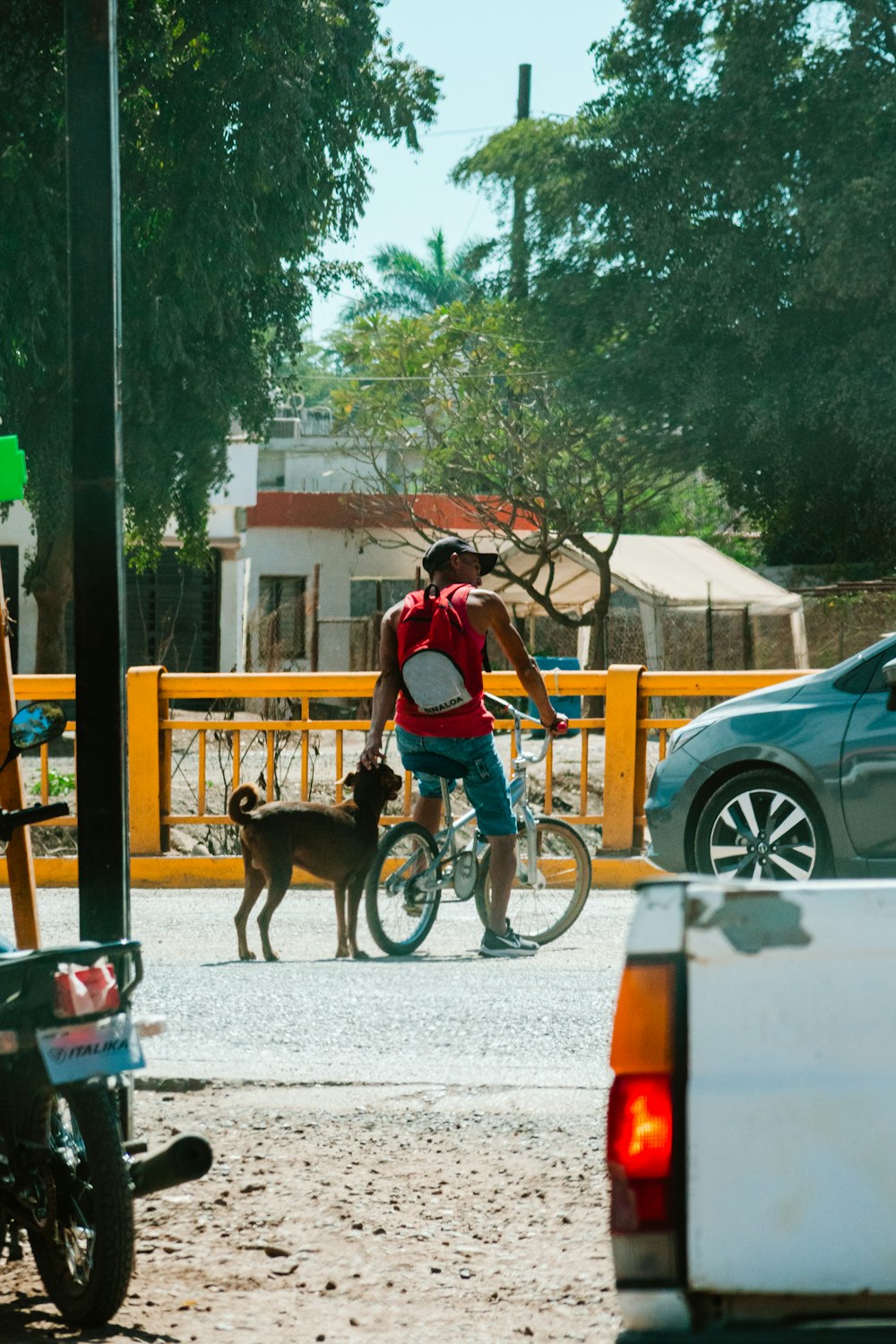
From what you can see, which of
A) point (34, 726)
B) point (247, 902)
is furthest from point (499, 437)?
point (34, 726)

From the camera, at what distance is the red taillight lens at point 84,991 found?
12.0 feet

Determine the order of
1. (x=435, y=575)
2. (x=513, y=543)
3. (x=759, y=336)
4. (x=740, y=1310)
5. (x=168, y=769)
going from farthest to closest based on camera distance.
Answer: (x=513, y=543), (x=759, y=336), (x=168, y=769), (x=435, y=575), (x=740, y=1310)

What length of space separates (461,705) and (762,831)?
1.90 meters

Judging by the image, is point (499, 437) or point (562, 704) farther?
point (499, 437)

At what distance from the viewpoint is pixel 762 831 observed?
902 cm

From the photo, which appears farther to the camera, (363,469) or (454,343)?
(363,469)

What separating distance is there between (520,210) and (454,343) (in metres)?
4.98

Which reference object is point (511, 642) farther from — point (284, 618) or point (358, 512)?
point (358, 512)

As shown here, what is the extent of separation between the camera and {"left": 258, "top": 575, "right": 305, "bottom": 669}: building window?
81.9 ft

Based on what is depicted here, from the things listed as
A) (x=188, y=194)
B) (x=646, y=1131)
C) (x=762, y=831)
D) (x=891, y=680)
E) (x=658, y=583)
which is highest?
(x=188, y=194)

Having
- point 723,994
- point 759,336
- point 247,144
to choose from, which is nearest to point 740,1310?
point 723,994

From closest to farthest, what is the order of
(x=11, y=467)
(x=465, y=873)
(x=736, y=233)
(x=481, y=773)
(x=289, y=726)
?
(x=11, y=467) < (x=481, y=773) < (x=465, y=873) < (x=289, y=726) < (x=736, y=233)

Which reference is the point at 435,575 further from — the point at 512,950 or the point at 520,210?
the point at 520,210

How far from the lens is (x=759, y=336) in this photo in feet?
90.6
